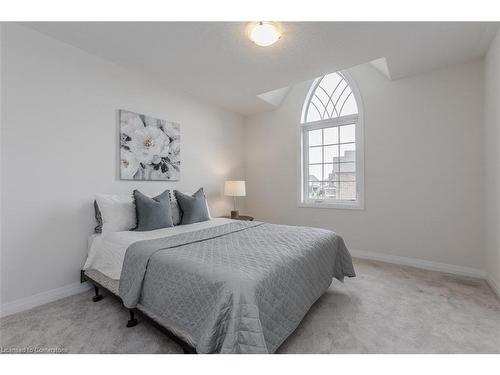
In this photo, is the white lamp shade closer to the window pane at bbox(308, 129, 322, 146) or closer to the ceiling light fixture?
the window pane at bbox(308, 129, 322, 146)

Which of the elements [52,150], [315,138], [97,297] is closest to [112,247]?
[97,297]

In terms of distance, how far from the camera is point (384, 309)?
1.95 metres

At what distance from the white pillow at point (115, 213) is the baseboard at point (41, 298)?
2.19 feet

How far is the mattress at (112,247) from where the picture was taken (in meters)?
1.89

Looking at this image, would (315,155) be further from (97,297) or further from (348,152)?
(97,297)

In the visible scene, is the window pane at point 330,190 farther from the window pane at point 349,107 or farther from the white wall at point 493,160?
the white wall at point 493,160


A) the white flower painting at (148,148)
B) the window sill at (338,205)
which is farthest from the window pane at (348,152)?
the white flower painting at (148,148)

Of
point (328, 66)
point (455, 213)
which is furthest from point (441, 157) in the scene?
point (328, 66)

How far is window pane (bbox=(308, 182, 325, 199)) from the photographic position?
3.82m

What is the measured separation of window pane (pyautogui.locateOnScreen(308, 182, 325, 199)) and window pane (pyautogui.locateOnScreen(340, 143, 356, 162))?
546 millimetres

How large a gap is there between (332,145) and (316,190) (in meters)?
0.78

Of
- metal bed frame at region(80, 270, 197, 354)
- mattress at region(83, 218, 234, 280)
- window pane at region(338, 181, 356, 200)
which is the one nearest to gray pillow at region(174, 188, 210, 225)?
mattress at region(83, 218, 234, 280)

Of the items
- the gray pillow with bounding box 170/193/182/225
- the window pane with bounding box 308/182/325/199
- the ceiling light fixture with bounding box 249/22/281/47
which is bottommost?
the gray pillow with bounding box 170/193/182/225
